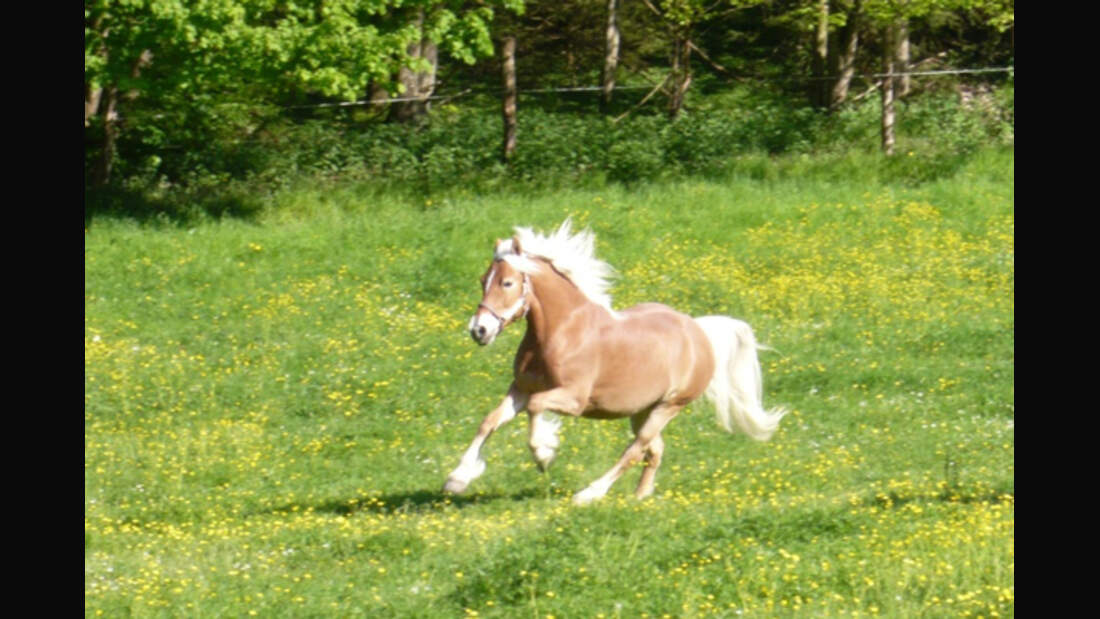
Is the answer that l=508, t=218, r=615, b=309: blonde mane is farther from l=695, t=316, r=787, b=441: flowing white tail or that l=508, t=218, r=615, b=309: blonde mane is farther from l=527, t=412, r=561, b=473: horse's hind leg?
l=695, t=316, r=787, b=441: flowing white tail

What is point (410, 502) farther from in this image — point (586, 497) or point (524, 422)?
point (524, 422)

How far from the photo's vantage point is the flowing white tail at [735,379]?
1214 centimetres

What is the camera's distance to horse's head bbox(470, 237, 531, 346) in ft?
33.0

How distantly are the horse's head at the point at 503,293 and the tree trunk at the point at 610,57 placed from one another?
22700 mm

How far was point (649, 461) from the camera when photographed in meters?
11.7

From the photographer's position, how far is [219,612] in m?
8.31

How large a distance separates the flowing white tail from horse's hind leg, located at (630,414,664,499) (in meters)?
0.74

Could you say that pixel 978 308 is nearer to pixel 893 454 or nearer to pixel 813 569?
pixel 893 454

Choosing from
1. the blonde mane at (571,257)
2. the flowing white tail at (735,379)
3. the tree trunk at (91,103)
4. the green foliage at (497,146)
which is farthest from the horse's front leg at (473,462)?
the tree trunk at (91,103)

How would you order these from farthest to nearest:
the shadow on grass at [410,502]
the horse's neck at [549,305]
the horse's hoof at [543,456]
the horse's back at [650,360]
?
the shadow on grass at [410,502]
the horse's back at [650,360]
the horse's neck at [549,305]
the horse's hoof at [543,456]

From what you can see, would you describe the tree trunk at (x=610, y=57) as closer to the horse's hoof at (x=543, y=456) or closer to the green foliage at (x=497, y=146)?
the green foliage at (x=497, y=146)

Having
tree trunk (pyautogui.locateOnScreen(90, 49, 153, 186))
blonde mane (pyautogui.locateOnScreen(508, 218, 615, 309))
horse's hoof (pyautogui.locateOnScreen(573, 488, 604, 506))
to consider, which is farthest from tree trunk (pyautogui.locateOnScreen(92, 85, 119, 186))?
horse's hoof (pyautogui.locateOnScreen(573, 488, 604, 506))

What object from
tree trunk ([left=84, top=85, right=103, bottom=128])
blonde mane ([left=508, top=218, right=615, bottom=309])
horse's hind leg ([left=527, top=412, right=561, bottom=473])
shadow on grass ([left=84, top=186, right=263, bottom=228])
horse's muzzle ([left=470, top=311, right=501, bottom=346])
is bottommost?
horse's hind leg ([left=527, top=412, right=561, bottom=473])
